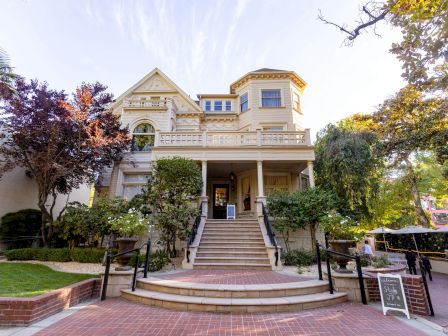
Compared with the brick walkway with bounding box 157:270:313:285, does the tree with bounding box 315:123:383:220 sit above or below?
above

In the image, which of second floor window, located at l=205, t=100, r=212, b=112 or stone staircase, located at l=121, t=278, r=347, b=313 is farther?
second floor window, located at l=205, t=100, r=212, b=112

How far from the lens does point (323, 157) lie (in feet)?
43.7

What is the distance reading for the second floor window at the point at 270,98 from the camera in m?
15.5

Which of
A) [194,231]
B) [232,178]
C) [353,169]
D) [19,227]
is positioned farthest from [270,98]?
[19,227]

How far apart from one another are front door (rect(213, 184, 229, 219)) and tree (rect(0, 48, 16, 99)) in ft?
37.4

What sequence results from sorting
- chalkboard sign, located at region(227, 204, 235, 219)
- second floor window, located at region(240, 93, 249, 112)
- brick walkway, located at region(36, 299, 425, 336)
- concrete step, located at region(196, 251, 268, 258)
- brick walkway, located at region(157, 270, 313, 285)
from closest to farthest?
brick walkway, located at region(36, 299, 425, 336) → brick walkway, located at region(157, 270, 313, 285) → concrete step, located at region(196, 251, 268, 258) → chalkboard sign, located at region(227, 204, 235, 219) → second floor window, located at region(240, 93, 249, 112)

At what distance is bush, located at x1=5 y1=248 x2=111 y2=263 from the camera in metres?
Result: 8.88

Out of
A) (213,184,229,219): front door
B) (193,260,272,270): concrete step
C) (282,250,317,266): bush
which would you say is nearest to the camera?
(193,260,272,270): concrete step

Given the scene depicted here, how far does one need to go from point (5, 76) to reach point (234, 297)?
41.3ft

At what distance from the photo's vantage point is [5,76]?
9555 millimetres

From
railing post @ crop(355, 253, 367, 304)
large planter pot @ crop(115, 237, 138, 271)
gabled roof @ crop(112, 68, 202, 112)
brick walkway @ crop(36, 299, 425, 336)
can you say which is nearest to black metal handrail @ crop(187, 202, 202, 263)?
large planter pot @ crop(115, 237, 138, 271)

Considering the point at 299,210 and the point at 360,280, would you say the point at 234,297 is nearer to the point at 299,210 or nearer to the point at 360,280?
the point at 360,280

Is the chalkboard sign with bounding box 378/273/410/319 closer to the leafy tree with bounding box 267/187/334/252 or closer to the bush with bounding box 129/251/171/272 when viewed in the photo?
the leafy tree with bounding box 267/187/334/252

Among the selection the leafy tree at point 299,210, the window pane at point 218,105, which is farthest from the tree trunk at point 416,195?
the window pane at point 218,105
